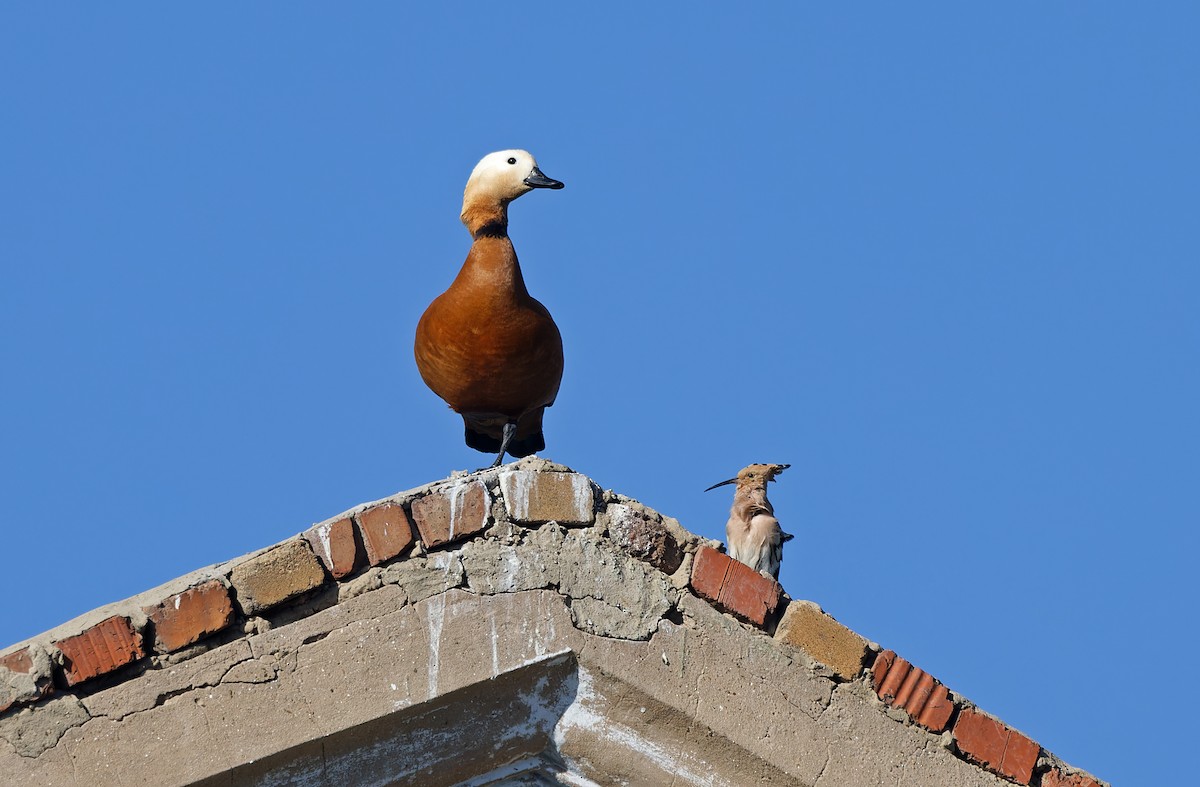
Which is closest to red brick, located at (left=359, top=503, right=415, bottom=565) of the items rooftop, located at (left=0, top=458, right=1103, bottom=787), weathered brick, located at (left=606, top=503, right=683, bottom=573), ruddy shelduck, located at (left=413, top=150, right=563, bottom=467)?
rooftop, located at (left=0, top=458, right=1103, bottom=787)

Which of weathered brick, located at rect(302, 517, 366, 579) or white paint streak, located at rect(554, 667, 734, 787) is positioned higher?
white paint streak, located at rect(554, 667, 734, 787)

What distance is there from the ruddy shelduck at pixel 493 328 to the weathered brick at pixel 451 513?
1649mm

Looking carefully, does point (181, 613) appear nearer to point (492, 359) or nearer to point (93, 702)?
point (93, 702)

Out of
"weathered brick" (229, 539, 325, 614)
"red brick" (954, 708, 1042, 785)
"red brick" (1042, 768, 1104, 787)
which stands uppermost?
"red brick" (1042, 768, 1104, 787)

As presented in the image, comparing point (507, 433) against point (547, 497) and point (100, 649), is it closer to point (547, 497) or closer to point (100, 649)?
point (547, 497)

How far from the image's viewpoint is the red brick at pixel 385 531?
5.08m

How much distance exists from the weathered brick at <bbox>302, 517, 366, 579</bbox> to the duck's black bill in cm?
236

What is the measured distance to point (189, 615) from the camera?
16.1 ft

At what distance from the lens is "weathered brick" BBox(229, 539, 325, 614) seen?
497 cm

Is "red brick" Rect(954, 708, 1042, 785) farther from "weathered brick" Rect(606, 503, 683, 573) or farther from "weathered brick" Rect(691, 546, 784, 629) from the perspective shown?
"weathered brick" Rect(606, 503, 683, 573)

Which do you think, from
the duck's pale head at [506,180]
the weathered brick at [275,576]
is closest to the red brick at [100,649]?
the weathered brick at [275,576]

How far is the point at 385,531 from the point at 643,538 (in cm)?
76

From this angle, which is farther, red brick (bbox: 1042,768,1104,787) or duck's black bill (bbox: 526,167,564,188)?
duck's black bill (bbox: 526,167,564,188)

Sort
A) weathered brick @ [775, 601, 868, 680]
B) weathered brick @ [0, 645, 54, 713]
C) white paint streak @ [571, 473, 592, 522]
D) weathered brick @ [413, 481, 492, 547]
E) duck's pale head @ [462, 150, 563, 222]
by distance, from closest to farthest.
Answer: weathered brick @ [0, 645, 54, 713] < weathered brick @ [413, 481, 492, 547] < white paint streak @ [571, 473, 592, 522] < weathered brick @ [775, 601, 868, 680] < duck's pale head @ [462, 150, 563, 222]
